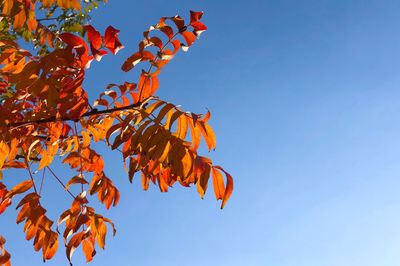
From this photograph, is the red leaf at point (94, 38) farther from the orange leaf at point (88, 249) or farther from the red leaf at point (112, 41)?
the orange leaf at point (88, 249)

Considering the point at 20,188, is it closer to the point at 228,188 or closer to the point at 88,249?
the point at 88,249

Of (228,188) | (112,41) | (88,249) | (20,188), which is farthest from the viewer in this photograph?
(88,249)

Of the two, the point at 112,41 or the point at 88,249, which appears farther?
the point at 88,249

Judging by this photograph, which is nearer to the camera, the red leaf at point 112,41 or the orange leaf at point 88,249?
the red leaf at point 112,41

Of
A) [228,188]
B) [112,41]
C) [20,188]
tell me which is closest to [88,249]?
[20,188]

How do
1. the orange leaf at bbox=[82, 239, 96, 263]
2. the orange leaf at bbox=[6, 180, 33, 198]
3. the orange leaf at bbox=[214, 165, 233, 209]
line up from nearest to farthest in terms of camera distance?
the orange leaf at bbox=[214, 165, 233, 209], the orange leaf at bbox=[6, 180, 33, 198], the orange leaf at bbox=[82, 239, 96, 263]

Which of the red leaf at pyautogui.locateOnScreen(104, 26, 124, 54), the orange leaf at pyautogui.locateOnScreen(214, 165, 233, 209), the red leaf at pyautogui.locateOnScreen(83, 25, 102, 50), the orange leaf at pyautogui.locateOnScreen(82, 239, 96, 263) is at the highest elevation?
the red leaf at pyautogui.locateOnScreen(104, 26, 124, 54)

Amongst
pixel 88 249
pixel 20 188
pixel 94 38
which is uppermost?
pixel 94 38

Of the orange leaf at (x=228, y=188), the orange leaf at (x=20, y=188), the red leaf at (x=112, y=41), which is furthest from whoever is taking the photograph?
the orange leaf at (x=20, y=188)

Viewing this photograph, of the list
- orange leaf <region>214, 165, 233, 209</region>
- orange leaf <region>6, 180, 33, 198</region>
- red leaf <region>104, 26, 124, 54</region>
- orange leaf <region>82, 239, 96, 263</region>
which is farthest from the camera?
orange leaf <region>82, 239, 96, 263</region>

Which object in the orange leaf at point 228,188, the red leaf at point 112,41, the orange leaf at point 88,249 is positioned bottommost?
the orange leaf at point 88,249

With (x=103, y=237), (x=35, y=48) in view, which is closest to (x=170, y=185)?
(x=103, y=237)

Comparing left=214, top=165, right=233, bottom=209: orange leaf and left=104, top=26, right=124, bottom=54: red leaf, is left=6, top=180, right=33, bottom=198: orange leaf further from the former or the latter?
left=214, top=165, right=233, bottom=209: orange leaf

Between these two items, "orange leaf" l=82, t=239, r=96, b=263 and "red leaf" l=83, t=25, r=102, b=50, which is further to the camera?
"orange leaf" l=82, t=239, r=96, b=263
